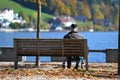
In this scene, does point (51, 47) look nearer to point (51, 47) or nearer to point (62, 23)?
point (51, 47)

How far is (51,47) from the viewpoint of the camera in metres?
14.9

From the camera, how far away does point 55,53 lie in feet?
48.8

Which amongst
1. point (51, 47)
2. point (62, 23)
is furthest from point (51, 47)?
Answer: point (62, 23)

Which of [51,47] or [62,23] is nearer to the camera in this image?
[51,47]

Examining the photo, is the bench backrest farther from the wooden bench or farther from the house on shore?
the house on shore

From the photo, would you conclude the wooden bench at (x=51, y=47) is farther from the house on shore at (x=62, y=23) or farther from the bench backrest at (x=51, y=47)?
the house on shore at (x=62, y=23)

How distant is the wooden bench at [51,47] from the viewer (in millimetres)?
14758

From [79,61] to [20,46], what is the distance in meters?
2.05

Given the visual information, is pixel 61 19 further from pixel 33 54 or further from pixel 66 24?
pixel 33 54

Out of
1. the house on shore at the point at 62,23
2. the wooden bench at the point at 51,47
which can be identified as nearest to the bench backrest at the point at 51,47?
the wooden bench at the point at 51,47

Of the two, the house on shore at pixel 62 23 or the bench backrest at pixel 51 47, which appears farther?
the house on shore at pixel 62 23

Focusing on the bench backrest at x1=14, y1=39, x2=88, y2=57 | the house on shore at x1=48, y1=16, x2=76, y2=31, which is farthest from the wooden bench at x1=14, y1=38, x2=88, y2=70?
the house on shore at x1=48, y1=16, x2=76, y2=31

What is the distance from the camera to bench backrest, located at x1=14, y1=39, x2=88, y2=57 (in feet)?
48.4

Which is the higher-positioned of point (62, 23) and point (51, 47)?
point (62, 23)
